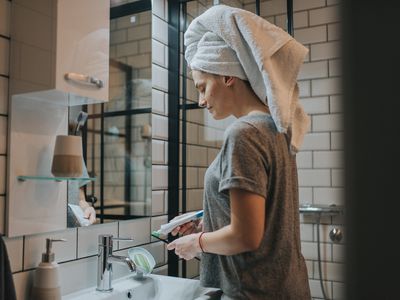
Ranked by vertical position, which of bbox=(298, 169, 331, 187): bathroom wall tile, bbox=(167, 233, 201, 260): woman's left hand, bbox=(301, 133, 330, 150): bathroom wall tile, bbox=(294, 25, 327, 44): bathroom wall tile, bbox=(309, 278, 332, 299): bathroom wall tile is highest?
bbox=(294, 25, 327, 44): bathroom wall tile

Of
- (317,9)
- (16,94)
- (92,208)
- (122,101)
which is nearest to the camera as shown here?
(16,94)

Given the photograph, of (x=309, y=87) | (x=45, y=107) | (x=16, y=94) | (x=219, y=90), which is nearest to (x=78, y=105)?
(x=45, y=107)

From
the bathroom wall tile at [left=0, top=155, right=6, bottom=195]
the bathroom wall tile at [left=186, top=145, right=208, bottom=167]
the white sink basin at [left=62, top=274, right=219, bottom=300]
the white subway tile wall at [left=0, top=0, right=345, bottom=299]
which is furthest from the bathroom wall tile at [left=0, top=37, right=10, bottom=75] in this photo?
the bathroom wall tile at [left=186, top=145, right=208, bottom=167]

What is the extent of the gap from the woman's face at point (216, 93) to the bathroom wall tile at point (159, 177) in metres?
0.61

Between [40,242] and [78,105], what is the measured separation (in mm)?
408

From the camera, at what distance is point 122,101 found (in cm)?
152

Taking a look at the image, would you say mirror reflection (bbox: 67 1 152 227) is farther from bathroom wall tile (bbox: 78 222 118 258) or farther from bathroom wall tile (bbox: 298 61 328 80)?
bathroom wall tile (bbox: 298 61 328 80)

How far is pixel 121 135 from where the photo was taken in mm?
1530

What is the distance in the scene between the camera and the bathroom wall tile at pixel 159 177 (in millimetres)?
1609

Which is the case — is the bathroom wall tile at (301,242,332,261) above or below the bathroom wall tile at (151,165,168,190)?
below

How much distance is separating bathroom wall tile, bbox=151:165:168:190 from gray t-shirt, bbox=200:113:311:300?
2.20 feet

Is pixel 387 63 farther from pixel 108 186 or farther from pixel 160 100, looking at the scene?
pixel 160 100

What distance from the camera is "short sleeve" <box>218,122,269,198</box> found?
848 millimetres

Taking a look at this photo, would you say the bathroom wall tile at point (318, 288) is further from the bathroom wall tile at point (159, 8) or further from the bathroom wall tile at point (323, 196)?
the bathroom wall tile at point (159, 8)
